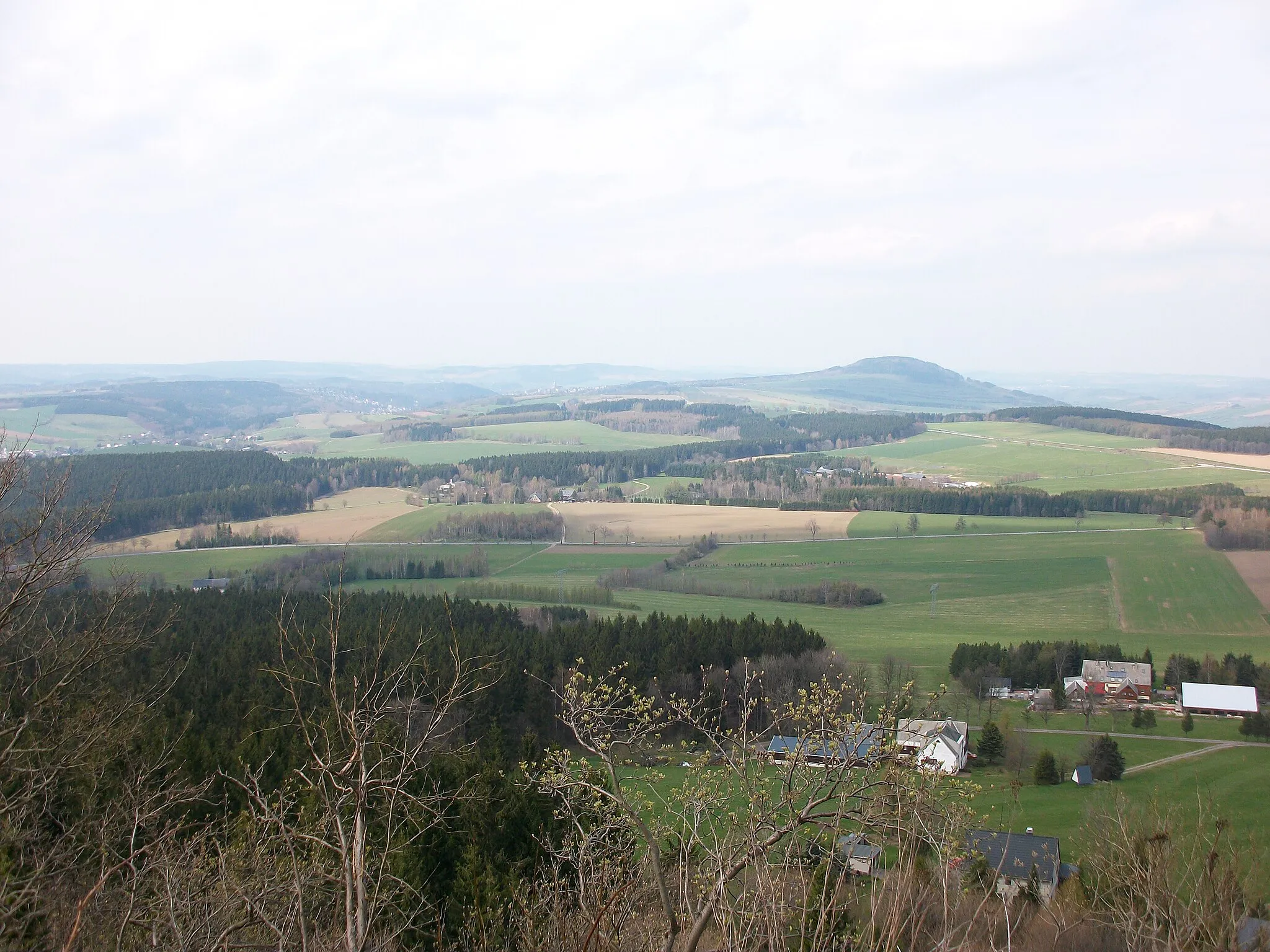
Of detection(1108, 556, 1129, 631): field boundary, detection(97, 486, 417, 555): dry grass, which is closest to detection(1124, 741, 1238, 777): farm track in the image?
detection(1108, 556, 1129, 631): field boundary

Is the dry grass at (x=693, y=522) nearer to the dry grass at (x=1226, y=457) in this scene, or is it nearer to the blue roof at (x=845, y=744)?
the dry grass at (x=1226, y=457)

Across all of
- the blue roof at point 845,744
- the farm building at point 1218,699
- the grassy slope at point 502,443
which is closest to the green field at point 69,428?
the grassy slope at point 502,443

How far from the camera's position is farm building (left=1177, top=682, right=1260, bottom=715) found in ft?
105

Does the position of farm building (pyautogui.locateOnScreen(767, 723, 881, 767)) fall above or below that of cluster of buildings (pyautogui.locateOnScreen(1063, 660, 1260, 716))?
above

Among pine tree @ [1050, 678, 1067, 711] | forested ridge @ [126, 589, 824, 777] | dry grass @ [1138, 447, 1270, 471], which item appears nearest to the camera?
forested ridge @ [126, 589, 824, 777]

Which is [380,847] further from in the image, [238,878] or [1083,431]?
[1083,431]

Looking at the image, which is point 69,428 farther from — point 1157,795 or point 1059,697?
point 1157,795

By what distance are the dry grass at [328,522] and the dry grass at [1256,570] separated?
162ft

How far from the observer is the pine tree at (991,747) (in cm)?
2675

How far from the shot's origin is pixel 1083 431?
11625cm

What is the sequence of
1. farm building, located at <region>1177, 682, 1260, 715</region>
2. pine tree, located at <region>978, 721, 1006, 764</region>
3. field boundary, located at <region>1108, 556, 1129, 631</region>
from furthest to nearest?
field boundary, located at <region>1108, 556, 1129, 631</region>, farm building, located at <region>1177, 682, 1260, 715</region>, pine tree, located at <region>978, 721, 1006, 764</region>

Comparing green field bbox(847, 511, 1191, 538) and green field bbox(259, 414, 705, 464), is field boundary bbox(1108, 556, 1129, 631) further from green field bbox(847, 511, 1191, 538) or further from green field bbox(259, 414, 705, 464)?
green field bbox(259, 414, 705, 464)

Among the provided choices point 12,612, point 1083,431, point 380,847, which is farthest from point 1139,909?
point 1083,431

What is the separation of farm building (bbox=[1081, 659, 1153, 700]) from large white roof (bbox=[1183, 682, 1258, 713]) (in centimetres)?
150
